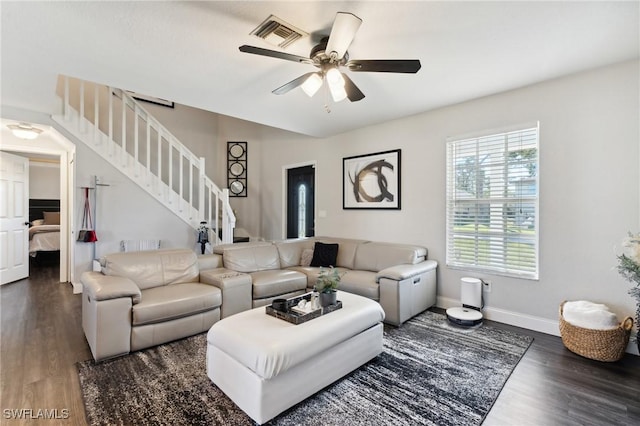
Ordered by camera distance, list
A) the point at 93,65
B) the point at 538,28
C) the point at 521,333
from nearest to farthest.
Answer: the point at 538,28, the point at 93,65, the point at 521,333

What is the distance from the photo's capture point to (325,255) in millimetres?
4375

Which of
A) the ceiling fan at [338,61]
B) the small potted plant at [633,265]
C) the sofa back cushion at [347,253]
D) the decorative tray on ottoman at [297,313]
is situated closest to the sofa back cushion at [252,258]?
the sofa back cushion at [347,253]

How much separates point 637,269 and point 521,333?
1152 mm

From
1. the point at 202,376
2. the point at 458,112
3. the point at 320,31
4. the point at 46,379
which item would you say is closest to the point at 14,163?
the point at 46,379

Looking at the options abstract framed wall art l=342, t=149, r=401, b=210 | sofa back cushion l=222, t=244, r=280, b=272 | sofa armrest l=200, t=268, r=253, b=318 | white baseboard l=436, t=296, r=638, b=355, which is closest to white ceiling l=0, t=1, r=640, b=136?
abstract framed wall art l=342, t=149, r=401, b=210

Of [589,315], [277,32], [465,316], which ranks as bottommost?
[465,316]

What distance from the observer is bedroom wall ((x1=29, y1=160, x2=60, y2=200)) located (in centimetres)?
733

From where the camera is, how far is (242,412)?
1.84 meters

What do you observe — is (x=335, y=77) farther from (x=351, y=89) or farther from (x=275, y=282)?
(x=275, y=282)

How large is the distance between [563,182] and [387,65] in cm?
228

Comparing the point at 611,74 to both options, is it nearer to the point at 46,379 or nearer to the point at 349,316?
the point at 349,316

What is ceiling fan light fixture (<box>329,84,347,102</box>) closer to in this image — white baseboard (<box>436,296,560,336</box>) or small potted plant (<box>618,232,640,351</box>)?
small potted plant (<box>618,232,640,351</box>)

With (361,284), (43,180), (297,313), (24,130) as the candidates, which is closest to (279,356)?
(297,313)

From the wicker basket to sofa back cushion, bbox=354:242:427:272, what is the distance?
5.42ft
